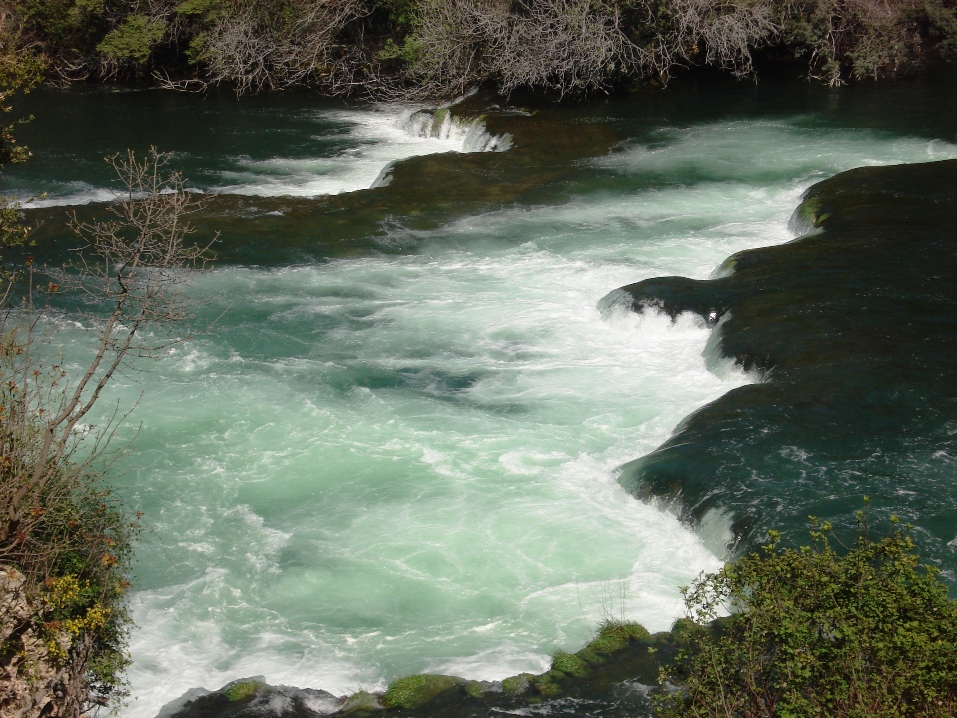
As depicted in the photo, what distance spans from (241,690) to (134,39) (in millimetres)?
23738

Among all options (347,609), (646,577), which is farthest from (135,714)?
(646,577)

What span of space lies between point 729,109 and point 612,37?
10.1ft

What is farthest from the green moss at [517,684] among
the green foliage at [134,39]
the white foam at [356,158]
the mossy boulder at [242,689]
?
the green foliage at [134,39]

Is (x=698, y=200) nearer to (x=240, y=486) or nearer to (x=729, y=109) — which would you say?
(x=729, y=109)

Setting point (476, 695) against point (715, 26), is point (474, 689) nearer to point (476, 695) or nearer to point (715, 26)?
point (476, 695)

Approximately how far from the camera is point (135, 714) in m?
7.48

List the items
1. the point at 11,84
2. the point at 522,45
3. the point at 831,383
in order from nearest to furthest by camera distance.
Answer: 1. the point at 11,84
2. the point at 831,383
3. the point at 522,45

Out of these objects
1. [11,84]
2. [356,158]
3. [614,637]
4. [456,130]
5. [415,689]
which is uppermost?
[11,84]

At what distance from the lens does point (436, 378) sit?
12359mm

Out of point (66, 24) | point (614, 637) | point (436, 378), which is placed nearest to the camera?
point (614, 637)

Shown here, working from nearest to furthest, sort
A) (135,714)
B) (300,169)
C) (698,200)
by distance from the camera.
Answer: (135,714), (698,200), (300,169)

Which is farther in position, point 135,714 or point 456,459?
point 456,459

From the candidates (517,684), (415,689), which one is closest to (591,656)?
(517,684)

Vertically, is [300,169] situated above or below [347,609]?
above
